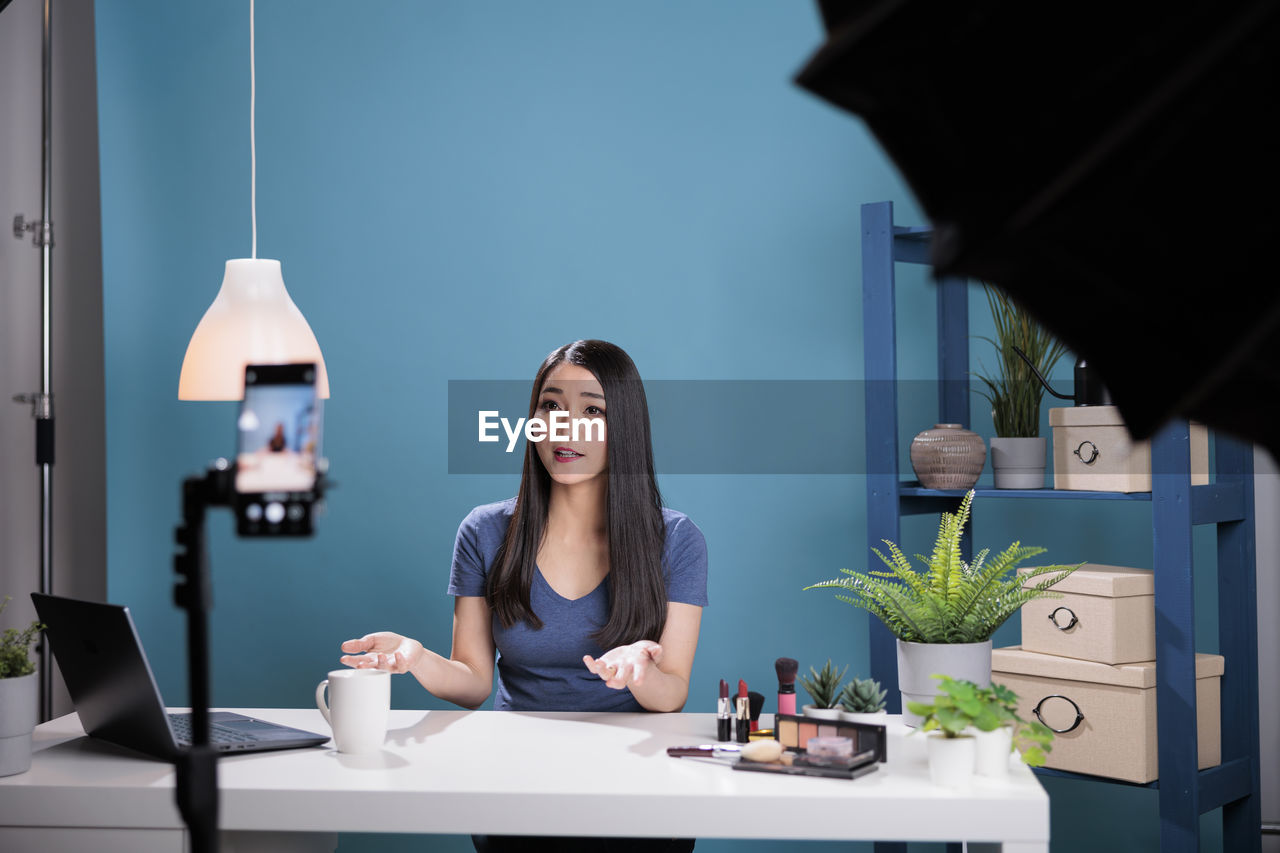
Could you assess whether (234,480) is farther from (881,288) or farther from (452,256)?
(452,256)

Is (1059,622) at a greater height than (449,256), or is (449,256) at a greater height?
(449,256)

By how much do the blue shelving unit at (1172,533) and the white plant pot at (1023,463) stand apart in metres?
0.04

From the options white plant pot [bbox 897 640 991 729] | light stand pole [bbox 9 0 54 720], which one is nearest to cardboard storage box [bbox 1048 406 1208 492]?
white plant pot [bbox 897 640 991 729]

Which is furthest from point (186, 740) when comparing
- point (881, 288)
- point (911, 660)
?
point (881, 288)

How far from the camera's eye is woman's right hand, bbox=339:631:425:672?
173 centimetres

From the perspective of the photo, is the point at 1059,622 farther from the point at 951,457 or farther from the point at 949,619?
the point at 949,619

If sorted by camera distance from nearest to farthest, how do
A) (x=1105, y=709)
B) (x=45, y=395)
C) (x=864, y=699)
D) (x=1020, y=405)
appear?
1. (x=864, y=699)
2. (x=1105, y=709)
3. (x=1020, y=405)
4. (x=45, y=395)

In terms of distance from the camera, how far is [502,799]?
1381 mm

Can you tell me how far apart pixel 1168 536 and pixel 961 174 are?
6.63 feet

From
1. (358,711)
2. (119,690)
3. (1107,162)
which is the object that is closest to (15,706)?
(119,690)

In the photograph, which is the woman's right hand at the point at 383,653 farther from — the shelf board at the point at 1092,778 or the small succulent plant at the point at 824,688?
the shelf board at the point at 1092,778

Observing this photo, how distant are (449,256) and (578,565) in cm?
124

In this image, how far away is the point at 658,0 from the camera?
9.92 feet

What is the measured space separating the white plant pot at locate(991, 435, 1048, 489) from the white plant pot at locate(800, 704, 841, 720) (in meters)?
1.06
